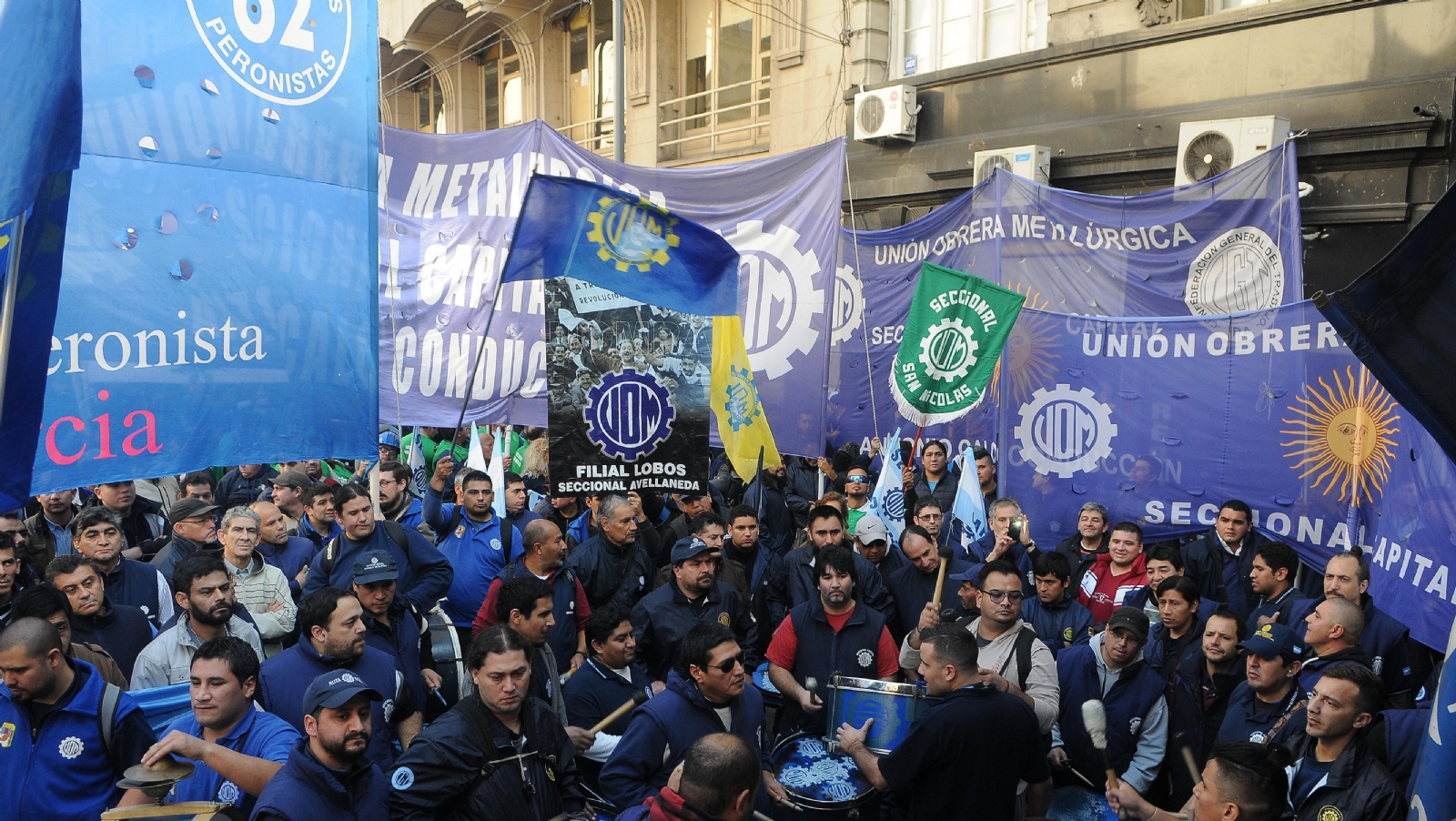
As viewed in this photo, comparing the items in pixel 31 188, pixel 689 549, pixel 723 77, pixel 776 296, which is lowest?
pixel 689 549

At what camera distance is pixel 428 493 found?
26.9 feet

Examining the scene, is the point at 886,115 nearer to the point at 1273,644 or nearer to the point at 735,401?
the point at 735,401

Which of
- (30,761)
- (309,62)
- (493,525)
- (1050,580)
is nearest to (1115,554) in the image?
(1050,580)

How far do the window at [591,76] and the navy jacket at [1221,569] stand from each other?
54.9 ft

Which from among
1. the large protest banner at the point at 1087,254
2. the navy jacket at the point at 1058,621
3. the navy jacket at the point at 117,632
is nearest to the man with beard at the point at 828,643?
the navy jacket at the point at 1058,621

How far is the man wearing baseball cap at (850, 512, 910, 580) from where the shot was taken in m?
7.32

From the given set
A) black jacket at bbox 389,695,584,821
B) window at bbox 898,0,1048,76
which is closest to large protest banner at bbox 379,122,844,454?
black jacket at bbox 389,695,584,821

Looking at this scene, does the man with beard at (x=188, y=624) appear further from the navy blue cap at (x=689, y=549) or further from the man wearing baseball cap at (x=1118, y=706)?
the man wearing baseball cap at (x=1118, y=706)

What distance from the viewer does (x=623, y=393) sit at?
21.1 ft

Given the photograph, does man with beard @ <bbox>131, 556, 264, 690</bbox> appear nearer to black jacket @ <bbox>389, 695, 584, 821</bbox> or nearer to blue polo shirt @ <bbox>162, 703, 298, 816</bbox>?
blue polo shirt @ <bbox>162, 703, 298, 816</bbox>

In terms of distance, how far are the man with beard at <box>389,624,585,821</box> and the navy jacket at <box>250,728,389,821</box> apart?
0.09m

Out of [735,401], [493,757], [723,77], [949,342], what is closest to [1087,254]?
[949,342]

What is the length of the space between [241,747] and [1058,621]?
4.18 metres

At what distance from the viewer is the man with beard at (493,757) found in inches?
153
